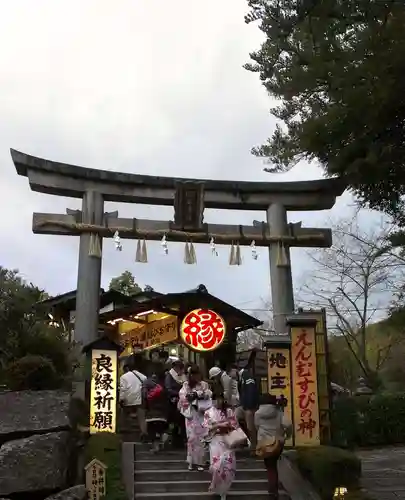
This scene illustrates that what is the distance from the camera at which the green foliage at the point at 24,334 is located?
1183 cm

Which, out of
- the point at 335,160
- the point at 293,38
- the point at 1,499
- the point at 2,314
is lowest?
the point at 1,499

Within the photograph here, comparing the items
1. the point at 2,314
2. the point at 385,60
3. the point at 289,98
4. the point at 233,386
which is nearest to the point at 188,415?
the point at 233,386

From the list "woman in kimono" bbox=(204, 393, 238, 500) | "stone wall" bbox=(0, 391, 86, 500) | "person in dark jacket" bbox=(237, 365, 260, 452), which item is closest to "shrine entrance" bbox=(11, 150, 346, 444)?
"person in dark jacket" bbox=(237, 365, 260, 452)

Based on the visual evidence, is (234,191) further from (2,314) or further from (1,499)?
(1,499)

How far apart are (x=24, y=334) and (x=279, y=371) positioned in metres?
5.36

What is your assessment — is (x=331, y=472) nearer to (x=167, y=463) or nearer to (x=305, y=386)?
(x=305, y=386)

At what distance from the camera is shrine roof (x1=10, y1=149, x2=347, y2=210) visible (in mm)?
16203

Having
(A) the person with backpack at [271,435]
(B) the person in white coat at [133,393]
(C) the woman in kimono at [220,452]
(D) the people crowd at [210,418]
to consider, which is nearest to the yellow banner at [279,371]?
(D) the people crowd at [210,418]

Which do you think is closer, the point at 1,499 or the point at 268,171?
the point at 1,499

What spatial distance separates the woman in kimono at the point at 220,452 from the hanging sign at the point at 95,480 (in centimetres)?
170

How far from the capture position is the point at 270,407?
9.41 metres

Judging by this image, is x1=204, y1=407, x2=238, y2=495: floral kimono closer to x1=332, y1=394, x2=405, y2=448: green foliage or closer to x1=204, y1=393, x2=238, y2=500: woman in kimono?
x1=204, y1=393, x2=238, y2=500: woman in kimono

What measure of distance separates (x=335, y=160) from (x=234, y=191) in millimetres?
8614

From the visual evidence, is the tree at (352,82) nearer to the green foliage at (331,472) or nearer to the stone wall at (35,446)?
the green foliage at (331,472)
